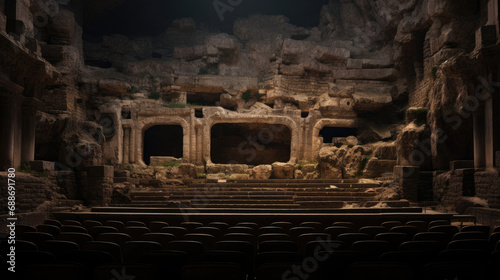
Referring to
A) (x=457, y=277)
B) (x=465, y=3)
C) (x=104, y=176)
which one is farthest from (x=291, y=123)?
(x=457, y=277)

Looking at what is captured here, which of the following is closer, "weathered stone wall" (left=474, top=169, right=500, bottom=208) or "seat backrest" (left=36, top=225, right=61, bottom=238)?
"seat backrest" (left=36, top=225, right=61, bottom=238)

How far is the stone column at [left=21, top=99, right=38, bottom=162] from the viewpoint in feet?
40.9

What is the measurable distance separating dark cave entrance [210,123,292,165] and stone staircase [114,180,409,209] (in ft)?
30.2

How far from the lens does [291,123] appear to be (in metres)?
22.7

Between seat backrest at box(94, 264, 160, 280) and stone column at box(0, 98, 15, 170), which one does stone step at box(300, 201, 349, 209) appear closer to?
stone column at box(0, 98, 15, 170)

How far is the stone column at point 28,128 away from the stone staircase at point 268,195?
3385 mm

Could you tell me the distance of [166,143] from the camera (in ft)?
85.9

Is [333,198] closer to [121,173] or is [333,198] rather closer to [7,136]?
[121,173]

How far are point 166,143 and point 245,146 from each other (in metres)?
5.18

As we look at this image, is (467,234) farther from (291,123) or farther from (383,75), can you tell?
(383,75)

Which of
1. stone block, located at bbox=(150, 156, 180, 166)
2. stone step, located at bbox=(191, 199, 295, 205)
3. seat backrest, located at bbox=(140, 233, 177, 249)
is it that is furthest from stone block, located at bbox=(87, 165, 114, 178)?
seat backrest, located at bbox=(140, 233, 177, 249)

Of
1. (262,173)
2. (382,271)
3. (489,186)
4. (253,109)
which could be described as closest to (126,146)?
(253,109)

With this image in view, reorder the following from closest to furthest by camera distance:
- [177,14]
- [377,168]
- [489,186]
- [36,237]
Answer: [36,237] < [489,186] < [377,168] < [177,14]

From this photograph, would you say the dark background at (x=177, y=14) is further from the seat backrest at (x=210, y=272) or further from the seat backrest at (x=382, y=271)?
the seat backrest at (x=382, y=271)
